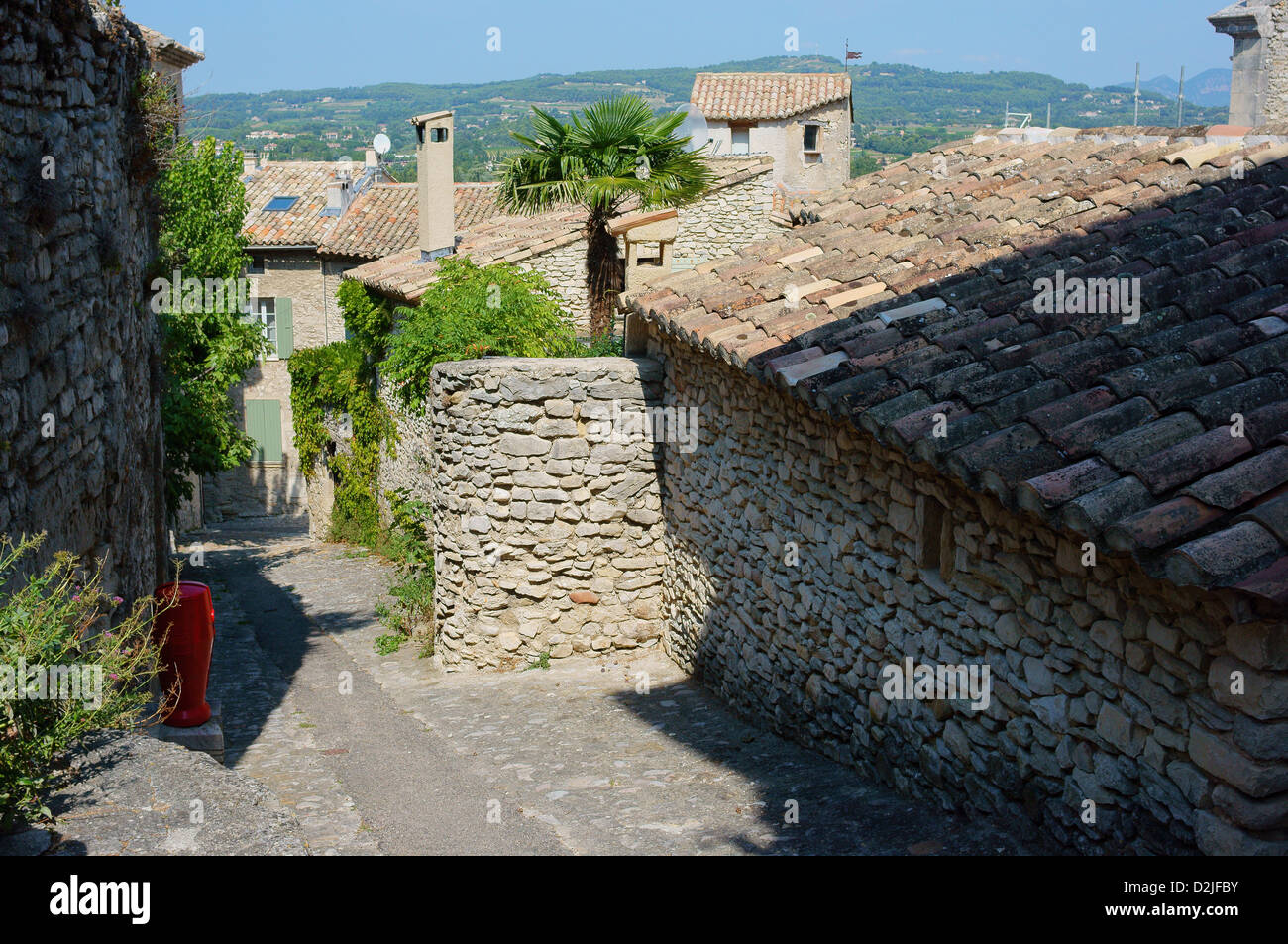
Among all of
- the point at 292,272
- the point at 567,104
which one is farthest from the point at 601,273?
the point at 567,104

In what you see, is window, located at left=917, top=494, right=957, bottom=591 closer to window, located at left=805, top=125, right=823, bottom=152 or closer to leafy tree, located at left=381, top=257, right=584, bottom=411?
leafy tree, located at left=381, top=257, right=584, bottom=411

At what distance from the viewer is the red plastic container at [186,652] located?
21.9 ft

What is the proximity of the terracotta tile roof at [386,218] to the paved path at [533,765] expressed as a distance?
16.1 meters

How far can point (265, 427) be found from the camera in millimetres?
29594

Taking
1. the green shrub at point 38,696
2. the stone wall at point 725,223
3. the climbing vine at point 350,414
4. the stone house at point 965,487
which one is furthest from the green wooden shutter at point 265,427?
the green shrub at point 38,696

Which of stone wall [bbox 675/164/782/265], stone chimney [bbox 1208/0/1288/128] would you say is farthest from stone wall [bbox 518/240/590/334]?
stone chimney [bbox 1208/0/1288/128]

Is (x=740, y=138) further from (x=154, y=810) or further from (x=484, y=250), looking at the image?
(x=154, y=810)

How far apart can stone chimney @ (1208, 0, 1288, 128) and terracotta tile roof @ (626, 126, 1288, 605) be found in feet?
10.6

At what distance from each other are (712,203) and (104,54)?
12220 mm

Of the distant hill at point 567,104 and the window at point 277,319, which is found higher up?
the distant hill at point 567,104

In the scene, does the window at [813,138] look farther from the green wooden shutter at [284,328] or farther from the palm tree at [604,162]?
the palm tree at [604,162]

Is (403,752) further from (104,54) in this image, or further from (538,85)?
(538,85)

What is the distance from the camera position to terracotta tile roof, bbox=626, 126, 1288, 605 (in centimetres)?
366
